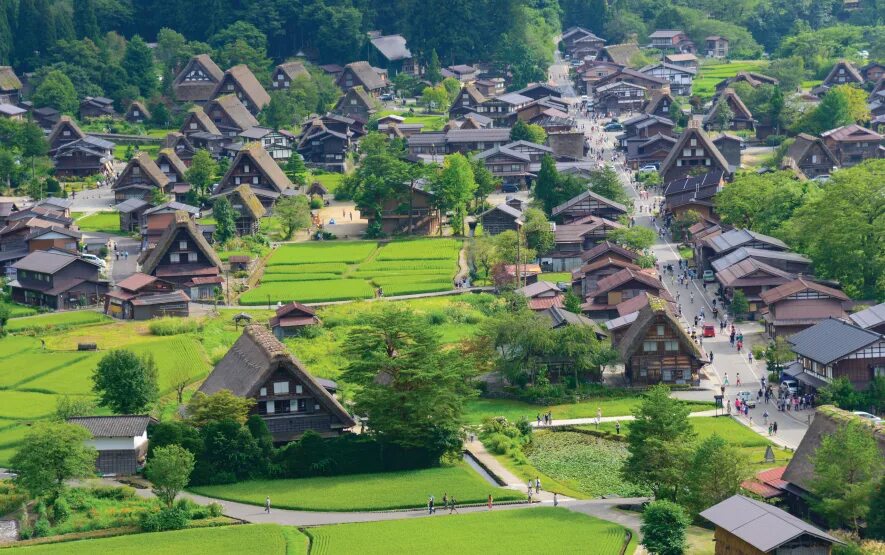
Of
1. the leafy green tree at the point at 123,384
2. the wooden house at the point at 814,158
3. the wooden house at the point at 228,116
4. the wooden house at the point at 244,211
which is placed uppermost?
the wooden house at the point at 228,116

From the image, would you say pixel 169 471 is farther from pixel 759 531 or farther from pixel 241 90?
pixel 241 90

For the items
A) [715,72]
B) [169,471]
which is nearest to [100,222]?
[169,471]

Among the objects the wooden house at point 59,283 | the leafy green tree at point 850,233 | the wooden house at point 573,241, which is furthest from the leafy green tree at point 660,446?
the wooden house at point 59,283

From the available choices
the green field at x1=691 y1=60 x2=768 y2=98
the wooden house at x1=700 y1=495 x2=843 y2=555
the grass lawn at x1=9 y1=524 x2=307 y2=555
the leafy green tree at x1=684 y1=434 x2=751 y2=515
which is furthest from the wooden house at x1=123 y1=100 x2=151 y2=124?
the wooden house at x1=700 y1=495 x2=843 y2=555

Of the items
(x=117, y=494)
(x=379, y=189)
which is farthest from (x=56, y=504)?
(x=379, y=189)

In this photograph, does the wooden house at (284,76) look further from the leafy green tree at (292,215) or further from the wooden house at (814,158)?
the wooden house at (814,158)

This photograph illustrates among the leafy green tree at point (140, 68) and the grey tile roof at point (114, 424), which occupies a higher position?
the leafy green tree at point (140, 68)

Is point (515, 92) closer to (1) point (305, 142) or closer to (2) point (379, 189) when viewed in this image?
(1) point (305, 142)
